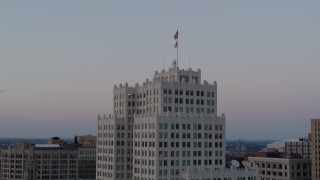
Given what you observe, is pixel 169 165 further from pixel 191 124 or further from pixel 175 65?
pixel 175 65

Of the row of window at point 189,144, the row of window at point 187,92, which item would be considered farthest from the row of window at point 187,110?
the row of window at point 189,144

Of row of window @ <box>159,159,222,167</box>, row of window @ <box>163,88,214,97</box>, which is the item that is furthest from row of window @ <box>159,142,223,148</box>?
row of window @ <box>163,88,214,97</box>

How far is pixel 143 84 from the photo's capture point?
565ft

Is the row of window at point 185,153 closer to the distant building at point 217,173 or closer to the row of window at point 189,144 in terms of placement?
the row of window at point 189,144

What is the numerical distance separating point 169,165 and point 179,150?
227 inches

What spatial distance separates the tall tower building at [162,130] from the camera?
155m

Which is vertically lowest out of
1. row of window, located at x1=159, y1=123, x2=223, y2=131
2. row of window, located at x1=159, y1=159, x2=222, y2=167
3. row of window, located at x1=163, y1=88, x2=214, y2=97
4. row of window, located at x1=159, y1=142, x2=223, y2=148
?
row of window, located at x1=159, y1=159, x2=222, y2=167

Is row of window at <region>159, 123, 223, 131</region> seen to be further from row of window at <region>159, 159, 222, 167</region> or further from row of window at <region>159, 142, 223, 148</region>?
row of window at <region>159, 159, 222, 167</region>

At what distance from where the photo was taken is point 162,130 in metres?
154

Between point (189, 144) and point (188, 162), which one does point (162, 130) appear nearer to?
point (189, 144)

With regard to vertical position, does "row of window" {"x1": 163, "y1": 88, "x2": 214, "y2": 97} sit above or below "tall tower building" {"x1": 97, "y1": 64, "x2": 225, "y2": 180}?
above

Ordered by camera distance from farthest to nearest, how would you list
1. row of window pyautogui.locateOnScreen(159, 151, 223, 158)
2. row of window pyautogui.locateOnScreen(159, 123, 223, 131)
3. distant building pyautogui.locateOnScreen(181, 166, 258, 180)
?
row of window pyautogui.locateOnScreen(159, 123, 223, 131) < row of window pyautogui.locateOnScreen(159, 151, 223, 158) < distant building pyautogui.locateOnScreen(181, 166, 258, 180)

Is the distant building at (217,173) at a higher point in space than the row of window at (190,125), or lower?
lower

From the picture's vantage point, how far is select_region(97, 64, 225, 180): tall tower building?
15500 centimetres
